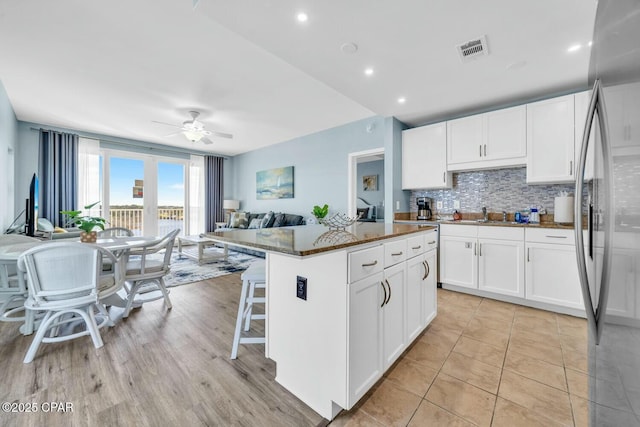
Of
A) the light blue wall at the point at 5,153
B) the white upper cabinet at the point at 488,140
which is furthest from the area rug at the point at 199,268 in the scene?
the white upper cabinet at the point at 488,140

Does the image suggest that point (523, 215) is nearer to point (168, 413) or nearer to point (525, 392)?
point (525, 392)

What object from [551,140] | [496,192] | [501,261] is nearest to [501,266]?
[501,261]

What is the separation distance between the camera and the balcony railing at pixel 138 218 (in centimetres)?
585

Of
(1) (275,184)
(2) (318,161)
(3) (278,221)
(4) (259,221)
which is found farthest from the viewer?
(1) (275,184)

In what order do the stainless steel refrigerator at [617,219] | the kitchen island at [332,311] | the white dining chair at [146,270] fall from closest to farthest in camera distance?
the stainless steel refrigerator at [617,219] → the kitchen island at [332,311] → the white dining chair at [146,270]

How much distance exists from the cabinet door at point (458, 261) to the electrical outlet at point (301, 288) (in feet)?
8.17

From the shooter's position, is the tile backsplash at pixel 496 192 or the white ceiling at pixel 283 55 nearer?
the white ceiling at pixel 283 55

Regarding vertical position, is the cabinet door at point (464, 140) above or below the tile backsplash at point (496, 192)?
above

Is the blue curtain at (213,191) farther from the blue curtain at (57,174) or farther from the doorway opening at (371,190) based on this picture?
the doorway opening at (371,190)

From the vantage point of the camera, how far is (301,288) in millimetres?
1349

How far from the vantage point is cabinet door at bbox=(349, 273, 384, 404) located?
124 cm

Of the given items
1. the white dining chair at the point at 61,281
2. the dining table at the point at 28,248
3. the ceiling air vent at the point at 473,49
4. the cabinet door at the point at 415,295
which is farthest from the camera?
the ceiling air vent at the point at 473,49

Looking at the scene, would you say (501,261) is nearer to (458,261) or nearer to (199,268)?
(458,261)

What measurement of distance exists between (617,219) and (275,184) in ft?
20.1
